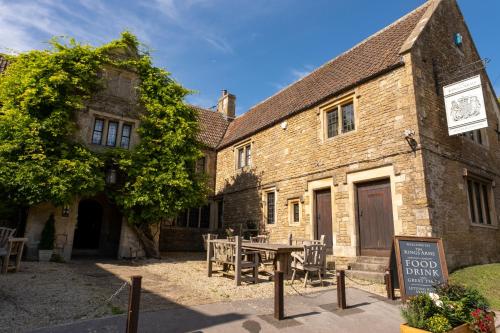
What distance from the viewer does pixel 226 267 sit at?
9.53m

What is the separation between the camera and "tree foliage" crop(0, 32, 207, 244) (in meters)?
10.2

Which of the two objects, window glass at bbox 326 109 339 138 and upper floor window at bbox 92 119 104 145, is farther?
upper floor window at bbox 92 119 104 145

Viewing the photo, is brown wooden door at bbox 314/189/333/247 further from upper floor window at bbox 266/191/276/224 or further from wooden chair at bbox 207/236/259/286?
wooden chair at bbox 207/236/259/286

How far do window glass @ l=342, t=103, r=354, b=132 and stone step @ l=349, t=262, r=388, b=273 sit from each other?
15.2 feet

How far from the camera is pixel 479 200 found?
1146 centimetres

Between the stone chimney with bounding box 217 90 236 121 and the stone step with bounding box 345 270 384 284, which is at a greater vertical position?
the stone chimney with bounding box 217 90 236 121

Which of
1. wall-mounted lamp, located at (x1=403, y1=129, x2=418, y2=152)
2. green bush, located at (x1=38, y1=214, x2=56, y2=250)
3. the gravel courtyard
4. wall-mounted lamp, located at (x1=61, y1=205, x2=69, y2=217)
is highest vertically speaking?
wall-mounted lamp, located at (x1=403, y1=129, x2=418, y2=152)

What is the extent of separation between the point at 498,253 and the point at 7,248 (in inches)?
611

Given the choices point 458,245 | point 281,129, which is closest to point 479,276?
point 458,245

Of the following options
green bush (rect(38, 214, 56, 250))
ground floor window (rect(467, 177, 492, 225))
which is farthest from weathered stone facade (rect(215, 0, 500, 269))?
green bush (rect(38, 214, 56, 250))

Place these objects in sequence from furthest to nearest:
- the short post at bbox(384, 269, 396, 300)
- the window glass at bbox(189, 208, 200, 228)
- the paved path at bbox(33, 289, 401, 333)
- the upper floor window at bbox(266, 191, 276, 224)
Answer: the window glass at bbox(189, 208, 200, 228) → the upper floor window at bbox(266, 191, 276, 224) → the short post at bbox(384, 269, 396, 300) → the paved path at bbox(33, 289, 401, 333)

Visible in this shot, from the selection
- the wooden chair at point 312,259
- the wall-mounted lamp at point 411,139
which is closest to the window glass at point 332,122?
the wall-mounted lamp at point 411,139

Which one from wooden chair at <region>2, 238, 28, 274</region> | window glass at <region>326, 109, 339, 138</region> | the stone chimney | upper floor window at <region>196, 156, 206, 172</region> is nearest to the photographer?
wooden chair at <region>2, 238, 28, 274</region>

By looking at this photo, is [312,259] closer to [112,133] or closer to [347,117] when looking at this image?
[347,117]
